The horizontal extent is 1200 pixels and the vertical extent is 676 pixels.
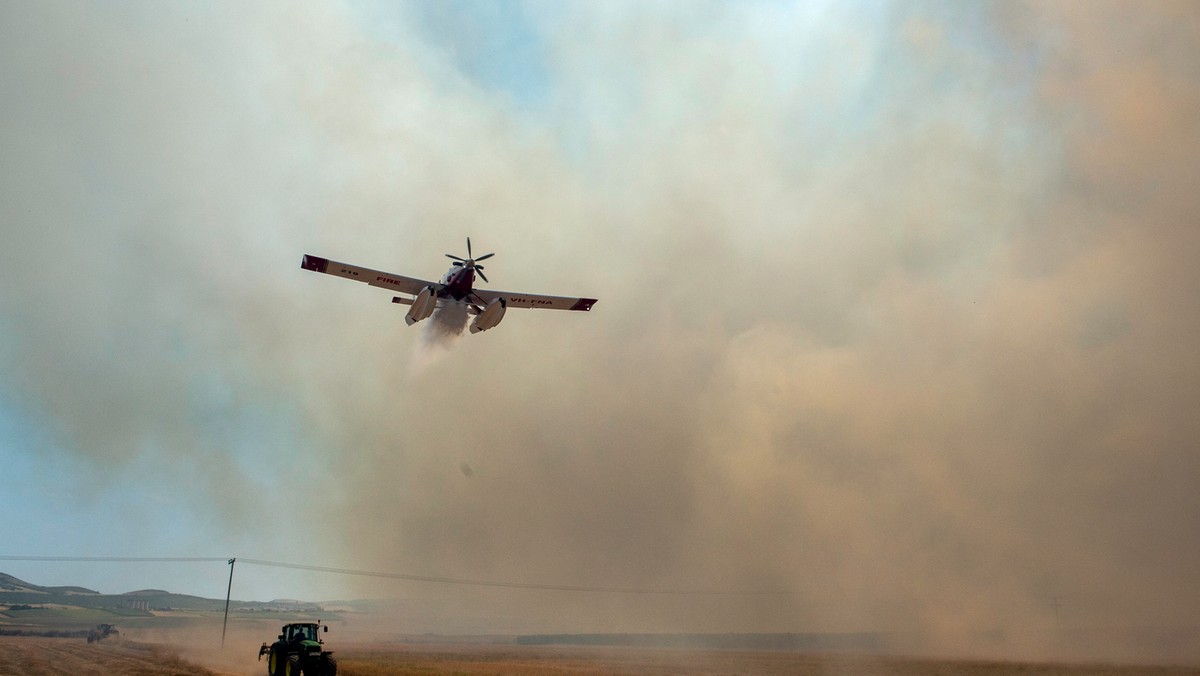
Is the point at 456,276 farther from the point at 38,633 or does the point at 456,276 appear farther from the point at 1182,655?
the point at 38,633

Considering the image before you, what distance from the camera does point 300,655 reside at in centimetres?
3538

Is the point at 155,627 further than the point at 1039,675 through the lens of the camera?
Yes

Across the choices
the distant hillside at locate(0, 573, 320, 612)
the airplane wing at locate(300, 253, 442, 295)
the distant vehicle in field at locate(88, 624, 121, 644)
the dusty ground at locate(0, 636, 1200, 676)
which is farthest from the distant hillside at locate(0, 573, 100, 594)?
the airplane wing at locate(300, 253, 442, 295)

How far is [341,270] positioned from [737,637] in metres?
76.9

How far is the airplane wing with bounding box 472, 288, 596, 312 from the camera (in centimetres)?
5447

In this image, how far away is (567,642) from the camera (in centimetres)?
13462

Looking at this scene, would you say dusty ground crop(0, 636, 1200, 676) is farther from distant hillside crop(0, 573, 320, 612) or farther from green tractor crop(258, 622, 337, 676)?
distant hillside crop(0, 573, 320, 612)

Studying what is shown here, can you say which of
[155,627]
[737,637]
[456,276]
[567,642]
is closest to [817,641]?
[737,637]

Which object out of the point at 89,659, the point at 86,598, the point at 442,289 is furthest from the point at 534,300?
the point at 86,598

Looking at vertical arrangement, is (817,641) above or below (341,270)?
below

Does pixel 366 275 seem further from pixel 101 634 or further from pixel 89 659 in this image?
pixel 101 634

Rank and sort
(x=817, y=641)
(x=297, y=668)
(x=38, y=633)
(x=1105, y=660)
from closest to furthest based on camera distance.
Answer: (x=297, y=668), (x=1105, y=660), (x=38, y=633), (x=817, y=641)

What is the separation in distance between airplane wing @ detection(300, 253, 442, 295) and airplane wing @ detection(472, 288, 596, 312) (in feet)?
13.7

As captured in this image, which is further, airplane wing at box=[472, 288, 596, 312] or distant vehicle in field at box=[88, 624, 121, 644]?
distant vehicle in field at box=[88, 624, 121, 644]
